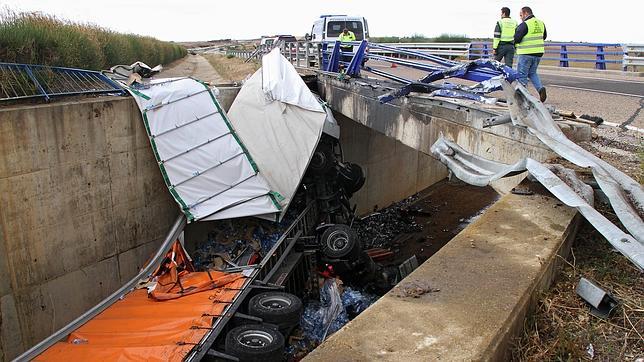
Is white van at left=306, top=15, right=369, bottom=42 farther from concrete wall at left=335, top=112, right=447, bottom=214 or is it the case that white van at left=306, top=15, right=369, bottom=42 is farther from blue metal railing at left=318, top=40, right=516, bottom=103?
blue metal railing at left=318, top=40, right=516, bottom=103

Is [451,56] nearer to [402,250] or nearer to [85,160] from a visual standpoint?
[402,250]

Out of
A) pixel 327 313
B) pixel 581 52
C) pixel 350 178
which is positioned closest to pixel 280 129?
pixel 350 178

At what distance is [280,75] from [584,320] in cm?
777

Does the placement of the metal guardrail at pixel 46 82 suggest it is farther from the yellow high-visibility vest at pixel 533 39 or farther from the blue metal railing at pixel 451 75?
the yellow high-visibility vest at pixel 533 39

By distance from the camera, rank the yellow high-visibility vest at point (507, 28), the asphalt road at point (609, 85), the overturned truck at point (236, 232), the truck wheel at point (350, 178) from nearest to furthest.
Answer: the overturned truck at point (236, 232) < the yellow high-visibility vest at point (507, 28) < the truck wheel at point (350, 178) < the asphalt road at point (609, 85)

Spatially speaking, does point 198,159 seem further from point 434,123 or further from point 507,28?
point 507,28

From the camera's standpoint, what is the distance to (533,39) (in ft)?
28.4

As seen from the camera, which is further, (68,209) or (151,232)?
(151,232)

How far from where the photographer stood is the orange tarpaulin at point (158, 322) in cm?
533

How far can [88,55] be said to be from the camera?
10875 mm

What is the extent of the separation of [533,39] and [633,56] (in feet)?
39.1

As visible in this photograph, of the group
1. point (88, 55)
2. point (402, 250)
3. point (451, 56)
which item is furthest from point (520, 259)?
point (451, 56)

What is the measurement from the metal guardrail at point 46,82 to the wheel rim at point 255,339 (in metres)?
4.76

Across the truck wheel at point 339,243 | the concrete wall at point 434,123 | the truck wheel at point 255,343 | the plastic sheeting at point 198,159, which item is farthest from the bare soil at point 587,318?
the plastic sheeting at point 198,159
